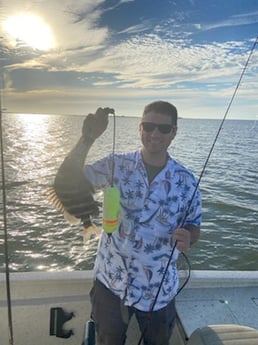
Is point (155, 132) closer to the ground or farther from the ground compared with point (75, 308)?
farther from the ground

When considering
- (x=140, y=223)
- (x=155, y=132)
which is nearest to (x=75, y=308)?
(x=140, y=223)

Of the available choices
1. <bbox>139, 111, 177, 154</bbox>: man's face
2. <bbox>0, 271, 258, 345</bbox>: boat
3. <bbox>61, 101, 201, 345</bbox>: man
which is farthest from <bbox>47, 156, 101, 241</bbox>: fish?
<bbox>0, 271, 258, 345</bbox>: boat

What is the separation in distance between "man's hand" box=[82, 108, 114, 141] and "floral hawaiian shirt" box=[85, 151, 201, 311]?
32 cm

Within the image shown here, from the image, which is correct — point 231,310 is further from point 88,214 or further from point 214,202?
point 214,202

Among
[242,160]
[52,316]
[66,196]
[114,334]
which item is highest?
[66,196]

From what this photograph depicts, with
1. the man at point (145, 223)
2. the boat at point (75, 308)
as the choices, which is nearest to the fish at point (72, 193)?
the man at point (145, 223)

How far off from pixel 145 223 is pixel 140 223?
0.12 feet

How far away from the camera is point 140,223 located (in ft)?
8.20

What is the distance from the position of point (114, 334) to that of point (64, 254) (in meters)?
6.36

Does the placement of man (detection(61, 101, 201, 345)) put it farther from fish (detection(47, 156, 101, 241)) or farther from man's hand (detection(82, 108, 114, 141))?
man's hand (detection(82, 108, 114, 141))

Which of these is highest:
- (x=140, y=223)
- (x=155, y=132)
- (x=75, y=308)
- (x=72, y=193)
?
(x=155, y=132)

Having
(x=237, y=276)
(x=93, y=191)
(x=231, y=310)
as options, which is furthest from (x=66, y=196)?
(x=237, y=276)

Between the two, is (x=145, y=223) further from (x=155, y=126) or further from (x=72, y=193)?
(x=155, y=126)

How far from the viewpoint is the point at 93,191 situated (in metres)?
2.46
